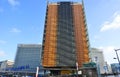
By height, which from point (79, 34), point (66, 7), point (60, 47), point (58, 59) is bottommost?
point (58, 59)

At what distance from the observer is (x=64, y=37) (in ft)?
361

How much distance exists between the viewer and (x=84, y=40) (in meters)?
112

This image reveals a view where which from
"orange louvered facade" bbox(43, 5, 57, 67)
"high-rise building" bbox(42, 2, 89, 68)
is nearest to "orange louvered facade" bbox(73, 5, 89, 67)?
"high-rise building" bbox(42, 2, 89, 68)

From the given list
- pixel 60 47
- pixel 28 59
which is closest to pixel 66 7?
pixel 60 47

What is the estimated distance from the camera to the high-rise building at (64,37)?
105125 millimetres

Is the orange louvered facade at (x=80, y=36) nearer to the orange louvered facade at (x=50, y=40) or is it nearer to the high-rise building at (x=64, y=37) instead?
the high-rise building at (x=64, y=37)

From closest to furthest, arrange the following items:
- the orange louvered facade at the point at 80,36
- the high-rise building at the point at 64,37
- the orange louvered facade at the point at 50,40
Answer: the orange louvered facade at the point at 50,40 → the high-rise building at the point at 64,37 → the orange louvered facade at the point at 80,36

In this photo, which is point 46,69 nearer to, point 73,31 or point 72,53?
point 72,53

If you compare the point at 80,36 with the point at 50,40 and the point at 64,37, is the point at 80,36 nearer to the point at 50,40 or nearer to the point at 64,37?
the point at 64,37

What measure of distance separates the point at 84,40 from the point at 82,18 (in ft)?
58.5

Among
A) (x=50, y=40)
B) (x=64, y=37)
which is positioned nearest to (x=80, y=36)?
(x=64, y=37)

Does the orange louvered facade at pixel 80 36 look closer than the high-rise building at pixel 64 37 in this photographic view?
No

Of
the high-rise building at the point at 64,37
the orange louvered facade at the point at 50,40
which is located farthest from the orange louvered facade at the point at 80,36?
the orange louvered facade at the point at 50,40

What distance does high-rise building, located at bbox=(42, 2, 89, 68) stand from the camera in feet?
345
